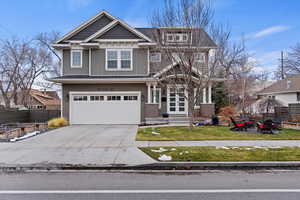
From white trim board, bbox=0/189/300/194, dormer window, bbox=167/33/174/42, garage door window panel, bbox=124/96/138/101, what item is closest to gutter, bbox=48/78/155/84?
garage door window panel, bbox=124/96/138/101

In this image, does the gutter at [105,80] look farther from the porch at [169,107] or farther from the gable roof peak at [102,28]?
the gable roof peak at [102,28]

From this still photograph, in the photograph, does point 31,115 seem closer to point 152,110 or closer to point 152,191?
point 152,110

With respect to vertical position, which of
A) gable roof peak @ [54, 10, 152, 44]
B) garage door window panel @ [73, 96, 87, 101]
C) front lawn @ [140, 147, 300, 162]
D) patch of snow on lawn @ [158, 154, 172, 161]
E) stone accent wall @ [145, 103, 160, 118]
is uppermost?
gable roof peak @ [54, 10, 152, 44]

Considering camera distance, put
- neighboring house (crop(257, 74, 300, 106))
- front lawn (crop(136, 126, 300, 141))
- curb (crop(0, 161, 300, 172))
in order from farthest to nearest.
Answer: neighboring house (crop(257, 74, 300, 106)) → front lawn (crop(136, 126, 300, 141)) → curb (crop(0, 161, 300, 172))

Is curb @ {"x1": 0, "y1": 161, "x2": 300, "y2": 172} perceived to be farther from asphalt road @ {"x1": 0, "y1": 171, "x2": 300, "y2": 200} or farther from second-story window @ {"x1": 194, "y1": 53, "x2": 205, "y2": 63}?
second-story window @ {"x1": 194, "y1": 53, "x2": 205, "y2": 63}

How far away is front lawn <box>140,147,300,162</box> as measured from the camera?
6.12 metres

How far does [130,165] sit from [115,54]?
1371cm

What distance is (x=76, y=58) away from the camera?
59.2 ft

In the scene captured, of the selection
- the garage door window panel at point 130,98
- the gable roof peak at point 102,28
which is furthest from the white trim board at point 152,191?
the gable roof peak at point 102,28

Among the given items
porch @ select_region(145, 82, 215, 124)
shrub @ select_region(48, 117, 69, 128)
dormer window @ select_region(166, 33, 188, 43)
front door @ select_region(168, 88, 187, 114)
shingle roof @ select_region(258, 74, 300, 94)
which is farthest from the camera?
shingle roof @ select_region(258, 74, 300, 94)

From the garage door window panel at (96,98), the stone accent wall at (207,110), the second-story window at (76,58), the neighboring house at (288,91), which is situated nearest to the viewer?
the stone accent wall at (207,110)

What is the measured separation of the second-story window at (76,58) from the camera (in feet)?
59.1

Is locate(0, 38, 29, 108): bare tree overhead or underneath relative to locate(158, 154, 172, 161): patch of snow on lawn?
overhead

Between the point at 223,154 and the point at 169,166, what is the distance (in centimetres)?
204
